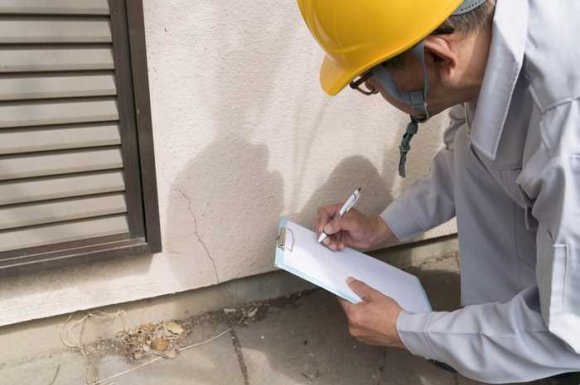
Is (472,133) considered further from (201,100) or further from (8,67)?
(8,67)

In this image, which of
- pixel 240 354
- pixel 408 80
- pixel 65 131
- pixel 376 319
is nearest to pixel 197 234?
pixel 240 354

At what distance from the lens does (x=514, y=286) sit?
1756 mm

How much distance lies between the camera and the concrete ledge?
195 cm

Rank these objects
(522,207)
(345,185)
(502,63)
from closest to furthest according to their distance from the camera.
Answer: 1. (502,63)
2. (522,207)
3. (345,185)

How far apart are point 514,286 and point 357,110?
0.84 meters

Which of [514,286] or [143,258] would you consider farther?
[143,258]

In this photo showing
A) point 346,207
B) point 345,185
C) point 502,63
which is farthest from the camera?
point 345,185

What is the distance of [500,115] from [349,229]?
813 millimetres

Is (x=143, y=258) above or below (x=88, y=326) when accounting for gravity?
above

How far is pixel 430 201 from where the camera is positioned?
202cm

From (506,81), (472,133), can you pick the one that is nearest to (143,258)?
(472,133)

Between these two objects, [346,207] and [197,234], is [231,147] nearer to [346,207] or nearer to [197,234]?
[197,234]

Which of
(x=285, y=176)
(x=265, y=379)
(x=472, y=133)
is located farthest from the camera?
(x=285, y=176)

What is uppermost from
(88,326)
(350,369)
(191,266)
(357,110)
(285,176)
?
(357,110)
